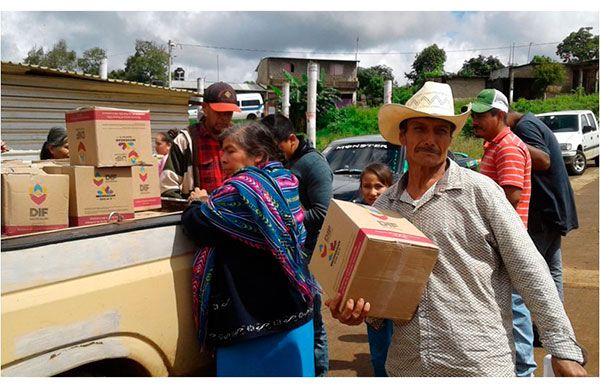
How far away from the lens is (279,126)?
144 inches

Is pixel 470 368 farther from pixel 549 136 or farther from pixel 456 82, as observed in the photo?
pixel 456 82

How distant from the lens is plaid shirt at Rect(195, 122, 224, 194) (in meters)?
3.59

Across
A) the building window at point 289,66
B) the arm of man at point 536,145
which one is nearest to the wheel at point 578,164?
the arm of man at point 536,145

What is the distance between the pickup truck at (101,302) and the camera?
182 centimetres

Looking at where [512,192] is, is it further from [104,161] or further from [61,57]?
[61,57]

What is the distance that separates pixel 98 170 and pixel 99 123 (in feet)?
0.79

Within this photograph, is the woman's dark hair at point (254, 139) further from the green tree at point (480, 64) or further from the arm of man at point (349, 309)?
the green tree at point (480, 64)

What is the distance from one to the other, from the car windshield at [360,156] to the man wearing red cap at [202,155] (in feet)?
11.1

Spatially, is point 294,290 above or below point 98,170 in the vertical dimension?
below

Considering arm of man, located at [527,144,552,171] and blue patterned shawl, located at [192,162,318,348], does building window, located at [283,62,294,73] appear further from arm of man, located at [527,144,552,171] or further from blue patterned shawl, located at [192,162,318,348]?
blue patterned shawl, located at [192,162,318,348]

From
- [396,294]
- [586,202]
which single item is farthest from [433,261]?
[586,202]

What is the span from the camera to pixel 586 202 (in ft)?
36.9

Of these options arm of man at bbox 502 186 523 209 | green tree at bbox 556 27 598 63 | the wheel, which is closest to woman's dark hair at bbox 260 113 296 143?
arm of man at bbox 502 186 523 209

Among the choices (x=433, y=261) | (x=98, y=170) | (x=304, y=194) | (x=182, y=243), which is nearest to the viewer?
(x=433, y=261)
